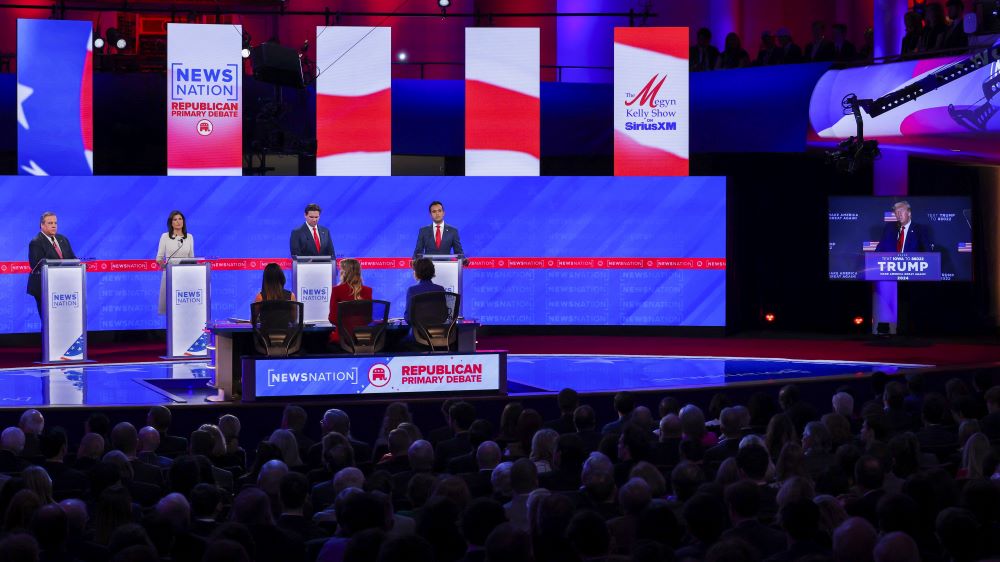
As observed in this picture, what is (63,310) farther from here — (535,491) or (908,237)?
(908,237)

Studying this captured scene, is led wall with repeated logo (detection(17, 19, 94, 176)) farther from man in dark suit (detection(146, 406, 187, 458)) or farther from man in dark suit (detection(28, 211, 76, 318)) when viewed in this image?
man in dark suit (detection(146, 406, 187, 458))

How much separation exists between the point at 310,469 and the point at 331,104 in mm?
8155

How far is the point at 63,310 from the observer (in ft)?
38.5

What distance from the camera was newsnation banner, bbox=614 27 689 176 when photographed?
14336 millimetres

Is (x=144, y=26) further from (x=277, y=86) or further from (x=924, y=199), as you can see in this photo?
(x=924, y=199)

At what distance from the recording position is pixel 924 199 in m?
13.6

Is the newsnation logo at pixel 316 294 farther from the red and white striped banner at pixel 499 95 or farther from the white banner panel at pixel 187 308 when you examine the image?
the red and white striped banner at pixel 499 95

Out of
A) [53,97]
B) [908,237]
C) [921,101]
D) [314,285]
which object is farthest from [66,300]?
[921,101]

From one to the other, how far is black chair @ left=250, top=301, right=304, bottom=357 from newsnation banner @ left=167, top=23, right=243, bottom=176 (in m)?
4.77

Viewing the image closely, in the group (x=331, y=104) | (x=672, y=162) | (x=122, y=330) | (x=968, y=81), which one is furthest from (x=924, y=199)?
(x=122, y=330)

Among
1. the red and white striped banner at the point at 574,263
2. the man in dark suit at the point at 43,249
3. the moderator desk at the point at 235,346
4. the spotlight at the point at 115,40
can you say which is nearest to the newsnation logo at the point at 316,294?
the moderator desk at the point at 235,346

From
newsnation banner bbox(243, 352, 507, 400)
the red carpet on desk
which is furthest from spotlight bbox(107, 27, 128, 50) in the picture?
newsnation banner bbox(243, 352, 507, 400)

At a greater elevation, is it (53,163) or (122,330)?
(53,163)

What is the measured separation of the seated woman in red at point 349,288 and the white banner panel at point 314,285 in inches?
71.6
